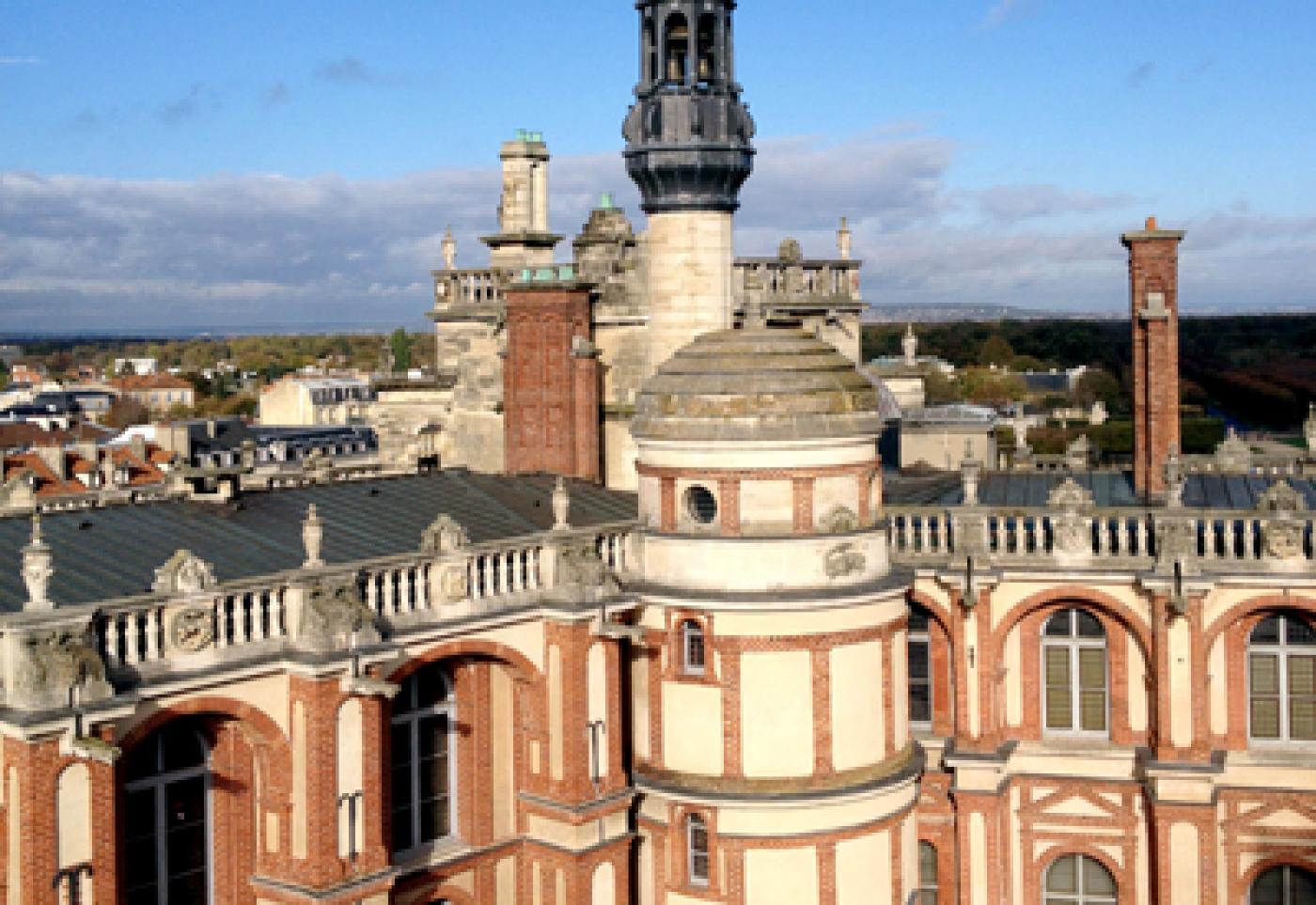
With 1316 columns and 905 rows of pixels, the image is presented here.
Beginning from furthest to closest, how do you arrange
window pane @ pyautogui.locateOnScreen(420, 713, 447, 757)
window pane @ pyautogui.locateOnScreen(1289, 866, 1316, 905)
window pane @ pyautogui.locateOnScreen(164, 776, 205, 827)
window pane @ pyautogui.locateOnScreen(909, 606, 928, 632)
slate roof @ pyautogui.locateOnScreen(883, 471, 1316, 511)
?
slate roof @ pyautogui.locateOnScreen(883, 471, 1316, 511)
window pane @ pyautogui.locateOnScreen(909, 606, 928, 632)
window pane @ pyautogui.locateOnScreen(1289, 866, 1316, 905)
window pane @ pyautogui.locateOnScreen(420, 713, 447, 757)
window pane @ pyautogui.locateOnScreen(164, 776, 205, 827)

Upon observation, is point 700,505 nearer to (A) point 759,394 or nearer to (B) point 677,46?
(A) point 759,394

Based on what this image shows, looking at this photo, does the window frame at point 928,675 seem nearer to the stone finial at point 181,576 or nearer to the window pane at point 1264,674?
the window pane at point 1264,674

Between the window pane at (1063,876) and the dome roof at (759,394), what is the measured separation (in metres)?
9.58

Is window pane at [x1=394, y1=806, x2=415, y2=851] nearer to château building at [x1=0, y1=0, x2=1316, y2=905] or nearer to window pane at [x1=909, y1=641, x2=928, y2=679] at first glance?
château building at [x1=0, y1=0, x2=1316, y2=905]

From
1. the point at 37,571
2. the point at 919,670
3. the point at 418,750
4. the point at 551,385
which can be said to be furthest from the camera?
the point at 551,385

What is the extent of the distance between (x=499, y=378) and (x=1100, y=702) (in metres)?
15.9

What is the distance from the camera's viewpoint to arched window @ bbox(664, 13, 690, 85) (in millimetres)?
31266

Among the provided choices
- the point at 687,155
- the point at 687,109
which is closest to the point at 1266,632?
the point at 687,155

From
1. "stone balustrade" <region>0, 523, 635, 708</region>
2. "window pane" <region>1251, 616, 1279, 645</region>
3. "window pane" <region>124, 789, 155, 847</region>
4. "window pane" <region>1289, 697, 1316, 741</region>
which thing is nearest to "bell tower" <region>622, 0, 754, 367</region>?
"stone balustrade" <region>0, 523, 635, 708</region>

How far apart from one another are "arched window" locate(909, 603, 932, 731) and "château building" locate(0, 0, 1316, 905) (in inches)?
3.5

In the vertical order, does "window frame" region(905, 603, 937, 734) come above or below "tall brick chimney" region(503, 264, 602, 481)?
below

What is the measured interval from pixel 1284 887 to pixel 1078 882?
134 inches

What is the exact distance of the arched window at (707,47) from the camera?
103ft

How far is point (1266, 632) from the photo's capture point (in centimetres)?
2873
